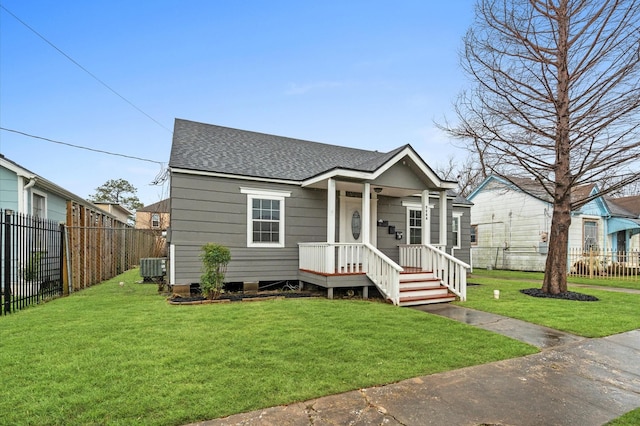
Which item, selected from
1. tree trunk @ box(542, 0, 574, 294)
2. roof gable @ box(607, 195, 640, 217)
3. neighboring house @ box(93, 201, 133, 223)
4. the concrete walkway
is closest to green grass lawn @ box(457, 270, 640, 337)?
tree trunk @ box(542, 0, 574, 294)

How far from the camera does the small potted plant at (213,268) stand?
300 inches

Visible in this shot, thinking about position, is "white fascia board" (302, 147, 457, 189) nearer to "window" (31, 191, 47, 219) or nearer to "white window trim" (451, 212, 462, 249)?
"white window trim" (451, 212, 462, 249)

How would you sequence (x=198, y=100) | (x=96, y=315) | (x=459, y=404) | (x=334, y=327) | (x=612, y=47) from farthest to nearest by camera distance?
1. (x=198, y=100)
2. (x=612, y=47)
3. (x=96, y=315)
4. (x=334, y=327)
5. (x=459, y=404)

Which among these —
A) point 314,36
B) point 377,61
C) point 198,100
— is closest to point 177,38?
point 198,100

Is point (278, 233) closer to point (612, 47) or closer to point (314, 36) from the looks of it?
point (314, 36)

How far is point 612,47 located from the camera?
28.1 feet

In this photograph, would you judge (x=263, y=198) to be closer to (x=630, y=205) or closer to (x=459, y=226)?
(x=459, y=226)

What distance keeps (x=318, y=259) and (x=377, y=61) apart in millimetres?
8959

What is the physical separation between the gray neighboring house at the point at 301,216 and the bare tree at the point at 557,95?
7.60ft

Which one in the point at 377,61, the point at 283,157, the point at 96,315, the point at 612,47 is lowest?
the point at 96,315

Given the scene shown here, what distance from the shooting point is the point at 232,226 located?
908 centimetres

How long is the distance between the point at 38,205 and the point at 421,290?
11737 millimetres

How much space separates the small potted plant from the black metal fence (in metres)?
3.37

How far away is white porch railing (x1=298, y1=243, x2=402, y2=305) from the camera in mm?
7672
